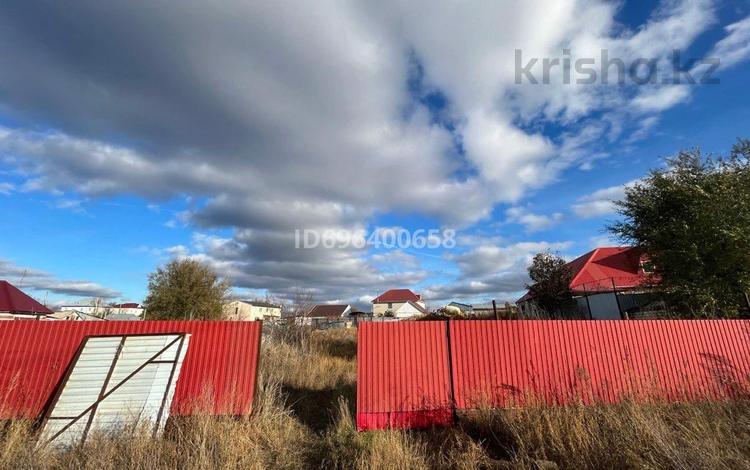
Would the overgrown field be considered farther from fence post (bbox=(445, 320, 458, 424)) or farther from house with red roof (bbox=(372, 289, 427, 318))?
house with red roof (bbox=(372, 289, 427, 318))

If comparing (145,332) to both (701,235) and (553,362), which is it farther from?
(701,235)

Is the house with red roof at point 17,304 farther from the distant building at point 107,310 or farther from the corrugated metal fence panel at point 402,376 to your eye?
the corrugated metal fence panel at point 402,376

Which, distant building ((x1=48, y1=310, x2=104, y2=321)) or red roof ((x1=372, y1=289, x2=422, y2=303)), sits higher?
red roof ((x1=372, y1=289, x2=422, y2=303))

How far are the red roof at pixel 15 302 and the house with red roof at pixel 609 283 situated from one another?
108 ft

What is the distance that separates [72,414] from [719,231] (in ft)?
62.0

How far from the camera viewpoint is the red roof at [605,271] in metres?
23.8

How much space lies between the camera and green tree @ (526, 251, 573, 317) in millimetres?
22906

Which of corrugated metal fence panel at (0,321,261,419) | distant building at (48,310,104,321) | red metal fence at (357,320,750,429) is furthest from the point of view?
distant building at (48,310,104,321)

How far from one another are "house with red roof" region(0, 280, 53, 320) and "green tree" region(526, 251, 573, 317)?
3252 cm

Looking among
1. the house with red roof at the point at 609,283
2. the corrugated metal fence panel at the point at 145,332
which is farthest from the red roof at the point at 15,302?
the house with red roof at the point at 609,283

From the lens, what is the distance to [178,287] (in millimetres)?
22797

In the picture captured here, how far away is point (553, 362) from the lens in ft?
27.9

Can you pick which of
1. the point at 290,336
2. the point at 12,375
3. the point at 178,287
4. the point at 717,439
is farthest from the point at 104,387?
the point at 178,287

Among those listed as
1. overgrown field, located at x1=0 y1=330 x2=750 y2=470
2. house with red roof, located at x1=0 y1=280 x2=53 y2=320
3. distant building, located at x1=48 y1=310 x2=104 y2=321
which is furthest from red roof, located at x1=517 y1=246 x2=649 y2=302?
house with red roof, located at x1=0 y1=280 x2=53 y2=320
